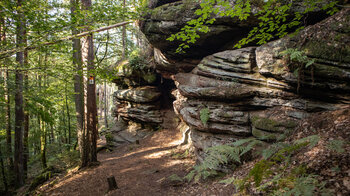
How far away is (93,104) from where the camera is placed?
28.1 ft

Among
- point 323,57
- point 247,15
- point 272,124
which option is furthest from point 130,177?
point 323,57

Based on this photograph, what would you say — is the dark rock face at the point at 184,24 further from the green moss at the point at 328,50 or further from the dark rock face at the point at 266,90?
the green moss at the point at 328,50

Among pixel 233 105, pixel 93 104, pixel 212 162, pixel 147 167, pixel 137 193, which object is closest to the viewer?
pixel 212 162

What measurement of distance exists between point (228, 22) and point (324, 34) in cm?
355

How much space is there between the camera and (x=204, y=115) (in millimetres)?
6426

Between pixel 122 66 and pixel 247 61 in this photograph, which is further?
Result: pixel 122 66

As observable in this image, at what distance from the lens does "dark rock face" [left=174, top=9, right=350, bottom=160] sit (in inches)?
189

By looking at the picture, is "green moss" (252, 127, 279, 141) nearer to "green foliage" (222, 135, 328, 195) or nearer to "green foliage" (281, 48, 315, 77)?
"green foliage" (222, 135, 328, 195)

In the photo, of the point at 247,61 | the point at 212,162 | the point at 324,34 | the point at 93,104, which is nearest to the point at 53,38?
the point at 93,104

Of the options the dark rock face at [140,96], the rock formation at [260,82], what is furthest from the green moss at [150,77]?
the rock formation at [260,82]

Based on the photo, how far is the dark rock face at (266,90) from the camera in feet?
15.7

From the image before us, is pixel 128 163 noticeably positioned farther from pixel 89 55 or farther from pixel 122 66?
pixel 122 66

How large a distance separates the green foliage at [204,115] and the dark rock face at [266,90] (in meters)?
0.13

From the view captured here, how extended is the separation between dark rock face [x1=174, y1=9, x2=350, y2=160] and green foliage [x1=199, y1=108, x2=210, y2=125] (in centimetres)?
13
